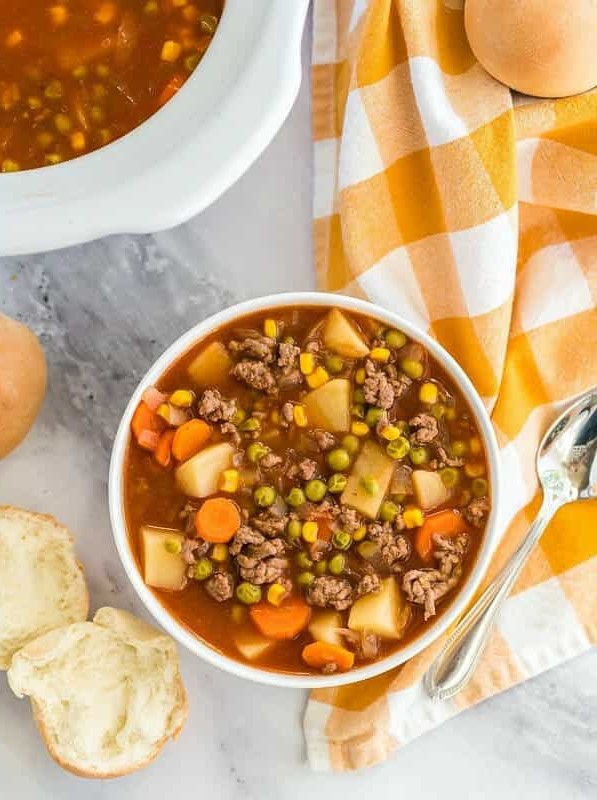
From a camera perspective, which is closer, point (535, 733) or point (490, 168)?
point (490, 168)

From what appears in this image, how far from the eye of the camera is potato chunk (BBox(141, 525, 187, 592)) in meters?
2.78

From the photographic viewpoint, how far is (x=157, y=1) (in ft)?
9.05

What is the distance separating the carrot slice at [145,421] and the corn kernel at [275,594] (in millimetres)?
449

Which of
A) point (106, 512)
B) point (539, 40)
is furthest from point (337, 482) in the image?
point (539, 40)

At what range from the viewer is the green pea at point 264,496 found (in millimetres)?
2756

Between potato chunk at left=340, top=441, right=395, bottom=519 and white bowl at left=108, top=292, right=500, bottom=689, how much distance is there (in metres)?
0.24

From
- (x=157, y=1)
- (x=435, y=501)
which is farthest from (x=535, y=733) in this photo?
(x=157, y=1)

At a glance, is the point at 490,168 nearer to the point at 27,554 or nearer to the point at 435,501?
the point at 435,501

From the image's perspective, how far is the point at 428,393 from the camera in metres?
2.80

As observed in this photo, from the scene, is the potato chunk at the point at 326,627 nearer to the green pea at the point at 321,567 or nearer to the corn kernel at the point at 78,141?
the green pea at the point at 321,567

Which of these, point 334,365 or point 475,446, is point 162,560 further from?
point 475,446

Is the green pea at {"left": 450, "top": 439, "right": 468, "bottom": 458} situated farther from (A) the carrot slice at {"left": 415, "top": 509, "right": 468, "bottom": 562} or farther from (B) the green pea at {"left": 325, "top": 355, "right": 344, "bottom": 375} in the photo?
(B) the green pea at {"left": 325, "top": 355, "right": 344, "bottom": 375}

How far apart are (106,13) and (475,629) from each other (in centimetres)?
170

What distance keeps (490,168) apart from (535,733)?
1.43 m
